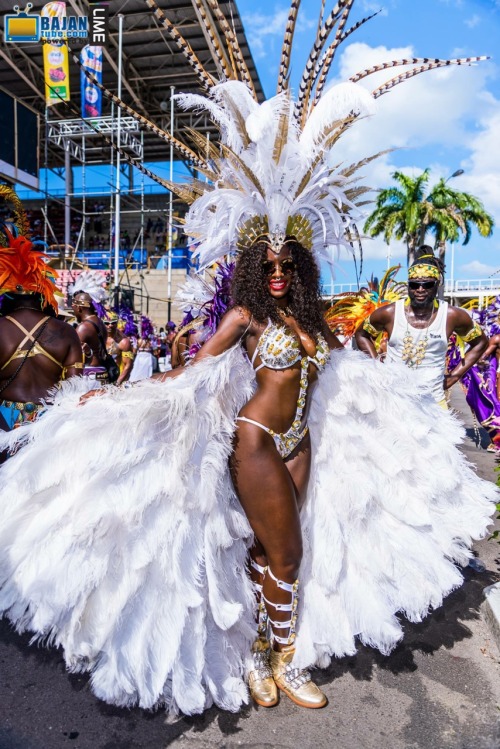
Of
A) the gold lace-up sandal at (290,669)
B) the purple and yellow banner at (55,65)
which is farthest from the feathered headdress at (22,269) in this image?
the purple and yellow banner at (55,65)

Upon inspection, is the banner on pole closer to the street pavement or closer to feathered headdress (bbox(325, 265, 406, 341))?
feathered headdress (bbox(325, 265, 406, 341))

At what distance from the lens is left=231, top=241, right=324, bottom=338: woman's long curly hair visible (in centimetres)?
238

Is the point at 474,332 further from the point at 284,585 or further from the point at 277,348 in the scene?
the point at 284,585

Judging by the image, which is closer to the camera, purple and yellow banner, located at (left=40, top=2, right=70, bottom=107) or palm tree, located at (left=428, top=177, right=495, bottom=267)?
purple and yellow banner, located at (left=40, top=2, right=70, bottom=107)

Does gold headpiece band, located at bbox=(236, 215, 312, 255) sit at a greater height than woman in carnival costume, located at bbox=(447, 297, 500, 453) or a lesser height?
greater

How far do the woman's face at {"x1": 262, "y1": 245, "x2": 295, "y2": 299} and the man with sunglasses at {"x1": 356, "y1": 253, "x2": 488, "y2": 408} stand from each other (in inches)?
67.4

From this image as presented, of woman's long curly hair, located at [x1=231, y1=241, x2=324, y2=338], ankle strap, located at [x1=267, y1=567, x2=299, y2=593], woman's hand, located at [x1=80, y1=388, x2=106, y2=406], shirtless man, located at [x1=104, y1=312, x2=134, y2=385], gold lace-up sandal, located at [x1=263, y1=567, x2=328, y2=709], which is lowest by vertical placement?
gold lace-up sandal, located at [x1=263, y1=567, x2=328, y2=709]

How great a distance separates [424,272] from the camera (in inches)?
153

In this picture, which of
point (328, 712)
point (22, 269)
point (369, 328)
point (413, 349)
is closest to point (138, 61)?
point (22, 269)

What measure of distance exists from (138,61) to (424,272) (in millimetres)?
23991

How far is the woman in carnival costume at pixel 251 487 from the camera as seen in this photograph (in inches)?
80.0

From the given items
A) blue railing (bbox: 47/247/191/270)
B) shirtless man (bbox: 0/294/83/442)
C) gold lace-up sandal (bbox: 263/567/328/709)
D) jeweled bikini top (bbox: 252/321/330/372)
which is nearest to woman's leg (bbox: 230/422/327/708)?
gold lace-up sandal (bbox: 263/567/328/709)

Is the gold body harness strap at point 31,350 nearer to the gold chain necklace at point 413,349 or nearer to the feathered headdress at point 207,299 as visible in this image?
the feathered headdress at point 207,299

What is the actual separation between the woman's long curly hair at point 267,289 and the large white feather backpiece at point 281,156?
89mm
